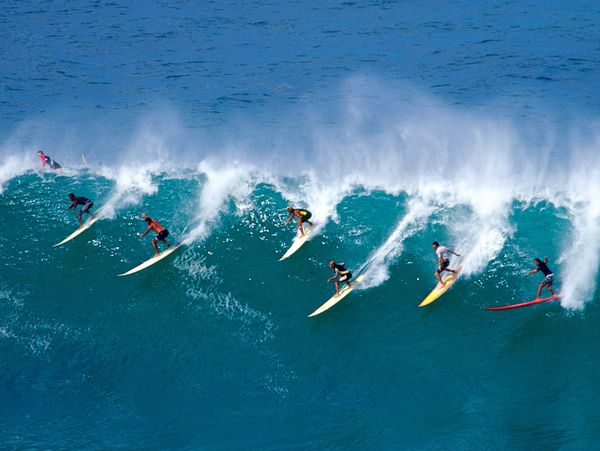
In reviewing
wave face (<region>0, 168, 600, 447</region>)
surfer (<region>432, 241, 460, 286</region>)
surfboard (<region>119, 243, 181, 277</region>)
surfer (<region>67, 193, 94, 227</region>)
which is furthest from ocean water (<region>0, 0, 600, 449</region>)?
surfer (<region>67, 193, 94, 227</region>)

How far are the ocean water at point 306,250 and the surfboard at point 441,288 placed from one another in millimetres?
246

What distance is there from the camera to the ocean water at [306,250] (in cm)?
2358

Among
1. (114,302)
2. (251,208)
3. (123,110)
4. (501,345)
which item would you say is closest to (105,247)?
(114,302)

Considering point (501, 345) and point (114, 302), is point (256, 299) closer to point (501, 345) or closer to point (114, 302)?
point (114, 302)

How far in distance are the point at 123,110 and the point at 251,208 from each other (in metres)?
19.0

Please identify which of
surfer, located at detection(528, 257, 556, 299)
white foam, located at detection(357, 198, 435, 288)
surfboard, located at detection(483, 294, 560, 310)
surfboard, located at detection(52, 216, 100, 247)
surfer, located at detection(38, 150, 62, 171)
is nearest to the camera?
surfer, located at detection(528, 257, 556, 299)

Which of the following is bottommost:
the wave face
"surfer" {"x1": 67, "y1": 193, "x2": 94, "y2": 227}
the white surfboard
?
the wave face

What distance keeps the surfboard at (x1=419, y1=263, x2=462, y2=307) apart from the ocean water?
0.25 m

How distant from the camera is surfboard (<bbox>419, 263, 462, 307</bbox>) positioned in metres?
26.9

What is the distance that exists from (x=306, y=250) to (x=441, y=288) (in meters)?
A: 5.57

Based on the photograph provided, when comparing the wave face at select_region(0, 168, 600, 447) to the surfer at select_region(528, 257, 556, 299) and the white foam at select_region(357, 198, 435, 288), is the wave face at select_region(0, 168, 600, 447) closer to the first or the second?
the white foam at select_region(357, 198, 435, 288)

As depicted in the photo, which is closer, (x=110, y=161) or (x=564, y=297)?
(x=564, y=297)

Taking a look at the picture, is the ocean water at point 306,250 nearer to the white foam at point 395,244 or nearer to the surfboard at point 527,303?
the white foam at point 395,244

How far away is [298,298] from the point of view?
27.9 meters
